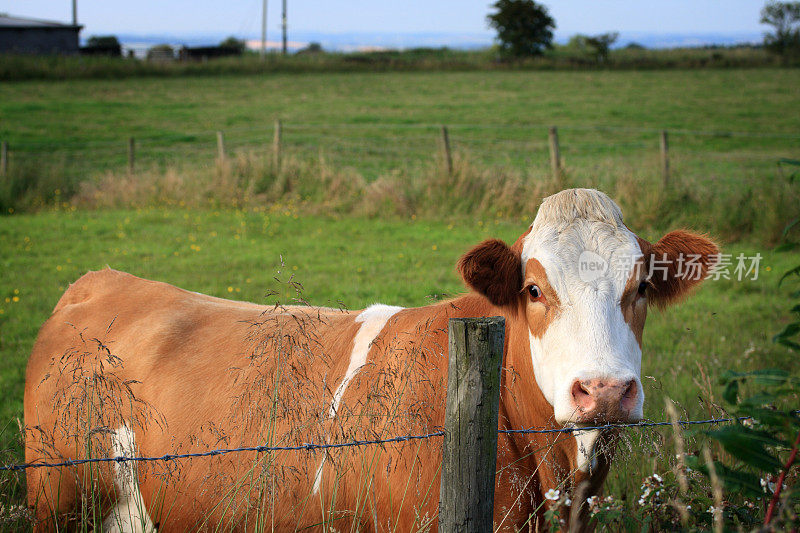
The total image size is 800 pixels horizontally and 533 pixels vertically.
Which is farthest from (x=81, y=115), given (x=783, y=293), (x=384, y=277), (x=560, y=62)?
(x=560, y=62)

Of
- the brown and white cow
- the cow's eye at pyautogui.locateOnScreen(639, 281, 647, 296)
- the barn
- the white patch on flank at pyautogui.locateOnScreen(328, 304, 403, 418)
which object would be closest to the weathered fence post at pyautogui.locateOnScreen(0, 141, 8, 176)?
the brown and white cow

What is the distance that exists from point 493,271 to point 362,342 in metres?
0.79

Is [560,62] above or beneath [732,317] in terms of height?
above

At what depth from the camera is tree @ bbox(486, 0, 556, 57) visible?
62.8 metres

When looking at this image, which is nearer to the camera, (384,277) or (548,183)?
(384,277)

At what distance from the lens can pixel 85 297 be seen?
13.9 ft

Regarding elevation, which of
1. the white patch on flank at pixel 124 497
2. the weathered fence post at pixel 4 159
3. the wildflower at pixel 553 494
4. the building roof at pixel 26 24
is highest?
the building roof at pixel 26 24

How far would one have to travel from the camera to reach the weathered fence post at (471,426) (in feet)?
6.91

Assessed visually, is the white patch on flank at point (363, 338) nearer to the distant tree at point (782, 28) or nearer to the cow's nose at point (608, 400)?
the cow's nose at point (608, 400)

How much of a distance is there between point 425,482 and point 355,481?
354mm

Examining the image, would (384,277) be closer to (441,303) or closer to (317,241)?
(317,241)

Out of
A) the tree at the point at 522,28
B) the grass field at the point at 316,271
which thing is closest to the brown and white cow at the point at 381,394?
the grass field at the point at 316,271

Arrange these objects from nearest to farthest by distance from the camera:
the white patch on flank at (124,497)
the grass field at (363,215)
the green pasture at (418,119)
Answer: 1. the white patch on flank at (124,497)
2. the grass field at (363,215)
3. the green pasture at (418,119)

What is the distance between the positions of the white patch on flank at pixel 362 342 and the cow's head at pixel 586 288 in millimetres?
668
